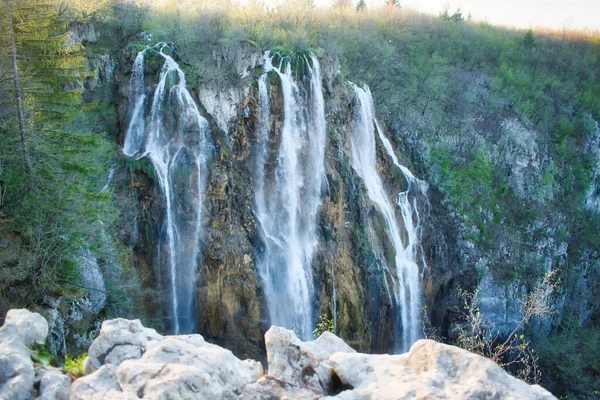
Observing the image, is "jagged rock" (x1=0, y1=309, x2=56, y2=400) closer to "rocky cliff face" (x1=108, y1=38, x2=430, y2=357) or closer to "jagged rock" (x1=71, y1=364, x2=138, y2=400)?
"jagged rock" (x1=71, y1=364, x2=138, y2=400)

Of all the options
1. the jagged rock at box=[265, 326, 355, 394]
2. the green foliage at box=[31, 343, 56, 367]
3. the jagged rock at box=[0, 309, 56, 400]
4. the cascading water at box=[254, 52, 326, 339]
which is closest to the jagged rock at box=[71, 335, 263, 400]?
the jagged rock at box=[265, 326, 355, 394]

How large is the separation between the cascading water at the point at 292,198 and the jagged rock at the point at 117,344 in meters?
12.2

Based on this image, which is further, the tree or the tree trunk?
the tree trunk

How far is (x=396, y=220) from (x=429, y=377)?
1745cm

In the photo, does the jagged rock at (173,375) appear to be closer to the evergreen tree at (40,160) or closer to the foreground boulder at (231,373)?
the foreground boulder at (231,373)

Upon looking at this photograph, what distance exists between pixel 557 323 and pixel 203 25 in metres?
26.5

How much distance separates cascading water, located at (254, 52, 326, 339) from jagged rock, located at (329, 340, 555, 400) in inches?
502

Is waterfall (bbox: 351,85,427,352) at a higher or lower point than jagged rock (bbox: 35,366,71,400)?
lower

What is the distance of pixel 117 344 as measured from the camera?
17.6ft

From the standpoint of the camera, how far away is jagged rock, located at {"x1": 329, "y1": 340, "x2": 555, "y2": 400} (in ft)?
14.3

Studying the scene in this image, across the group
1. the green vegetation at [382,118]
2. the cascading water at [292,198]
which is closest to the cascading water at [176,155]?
the green vegetation at [382,118]

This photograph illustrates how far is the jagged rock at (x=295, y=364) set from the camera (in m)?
5.11

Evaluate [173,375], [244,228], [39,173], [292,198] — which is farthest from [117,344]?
[292,198]

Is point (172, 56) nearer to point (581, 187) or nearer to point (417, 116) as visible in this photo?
point (417, 116)
